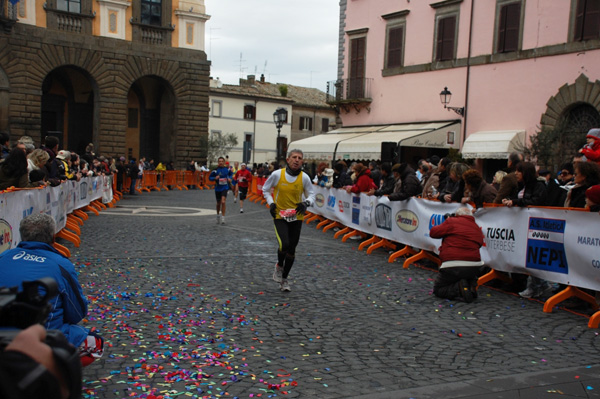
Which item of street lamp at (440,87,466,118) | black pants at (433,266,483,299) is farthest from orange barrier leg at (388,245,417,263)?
street lamp at (440,87,466,118)

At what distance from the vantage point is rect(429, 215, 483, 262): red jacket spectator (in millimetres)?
8266

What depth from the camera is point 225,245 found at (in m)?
12.5

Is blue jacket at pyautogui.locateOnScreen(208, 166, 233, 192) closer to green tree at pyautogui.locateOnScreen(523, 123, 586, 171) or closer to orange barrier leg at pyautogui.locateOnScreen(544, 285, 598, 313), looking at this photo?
orange barrier leg at pyautogui.locateOnScreen(544, 285, 598, 313)

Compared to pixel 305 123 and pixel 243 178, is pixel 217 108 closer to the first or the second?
pixel 305 123

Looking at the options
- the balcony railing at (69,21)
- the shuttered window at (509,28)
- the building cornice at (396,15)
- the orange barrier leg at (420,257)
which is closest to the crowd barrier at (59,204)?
the orange barrier leg at (420,257)

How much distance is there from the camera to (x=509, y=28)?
2358cm

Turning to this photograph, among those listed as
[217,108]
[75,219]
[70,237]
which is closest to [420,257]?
Answer: [70,237]

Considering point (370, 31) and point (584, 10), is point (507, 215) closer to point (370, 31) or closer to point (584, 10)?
point (584, 10)

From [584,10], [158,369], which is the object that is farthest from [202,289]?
[584,10]

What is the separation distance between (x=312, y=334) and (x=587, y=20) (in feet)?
60.7

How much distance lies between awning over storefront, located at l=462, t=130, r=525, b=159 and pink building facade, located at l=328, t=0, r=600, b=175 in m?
0.04

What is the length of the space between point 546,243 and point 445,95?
57.7ft

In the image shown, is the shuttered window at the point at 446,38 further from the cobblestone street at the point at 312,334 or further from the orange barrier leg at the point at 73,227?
the orange barrier leg at the point at 73,227

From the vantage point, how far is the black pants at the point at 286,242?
8352 millimetres
